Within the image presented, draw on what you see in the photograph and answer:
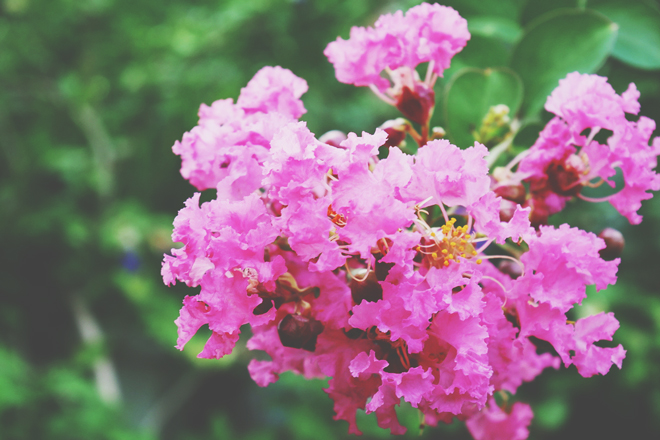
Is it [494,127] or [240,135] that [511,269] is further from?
[240,135]

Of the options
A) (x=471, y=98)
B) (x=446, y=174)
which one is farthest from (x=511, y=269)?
(x=471, y=98)

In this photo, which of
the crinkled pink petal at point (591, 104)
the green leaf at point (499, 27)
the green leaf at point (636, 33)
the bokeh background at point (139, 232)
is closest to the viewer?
the crinkled pink petal at point (591, 104)

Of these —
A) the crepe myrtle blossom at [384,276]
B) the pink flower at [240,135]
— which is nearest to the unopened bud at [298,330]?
the crepe myrtle blossom at [384,276]

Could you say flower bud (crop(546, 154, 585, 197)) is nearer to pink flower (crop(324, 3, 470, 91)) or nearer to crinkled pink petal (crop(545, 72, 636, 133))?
crinkled pink petal (crop(545, 72, 636, 133))

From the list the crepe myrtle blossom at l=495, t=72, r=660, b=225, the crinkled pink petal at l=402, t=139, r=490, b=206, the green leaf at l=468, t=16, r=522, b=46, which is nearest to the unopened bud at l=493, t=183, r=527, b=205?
the crepe myrtle blossom at l=495, t=72, r=660, b=225

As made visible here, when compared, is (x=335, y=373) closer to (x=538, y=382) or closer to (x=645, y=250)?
(x=538, y=382)

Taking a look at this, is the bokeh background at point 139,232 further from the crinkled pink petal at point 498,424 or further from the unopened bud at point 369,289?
the unopened bud at point 369,289

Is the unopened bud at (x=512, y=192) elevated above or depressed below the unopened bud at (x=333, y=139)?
below
